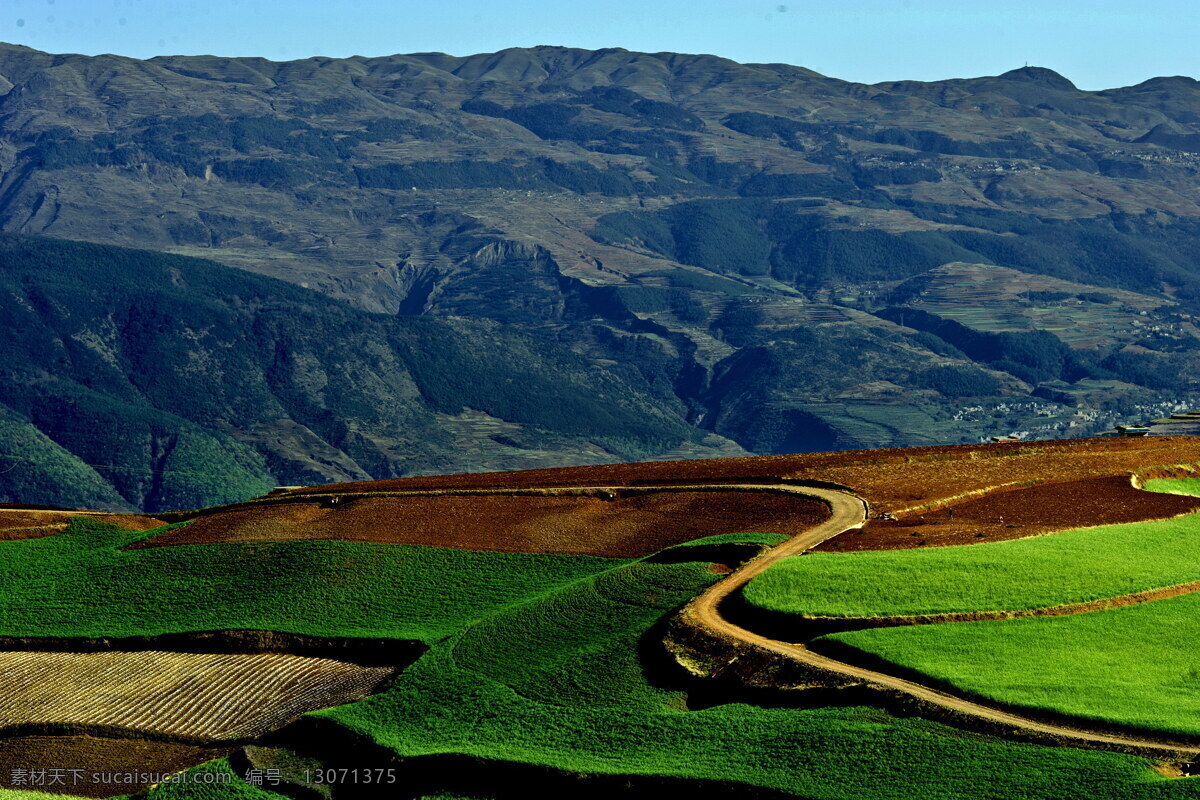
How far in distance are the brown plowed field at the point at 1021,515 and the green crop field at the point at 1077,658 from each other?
12617mm

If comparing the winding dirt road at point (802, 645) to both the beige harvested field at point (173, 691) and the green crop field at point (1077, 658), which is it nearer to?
the green crop field at point (1077, 658)

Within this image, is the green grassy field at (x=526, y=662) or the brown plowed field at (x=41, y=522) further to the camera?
the brown plowed field at (x=41, y=522)

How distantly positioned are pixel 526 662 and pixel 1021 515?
27.0m

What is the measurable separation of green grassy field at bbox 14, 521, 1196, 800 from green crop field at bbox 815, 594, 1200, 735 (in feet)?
9.48

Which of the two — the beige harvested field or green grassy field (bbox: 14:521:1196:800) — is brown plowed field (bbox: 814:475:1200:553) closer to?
green grassy field (bbox: 14:521:1196:800)

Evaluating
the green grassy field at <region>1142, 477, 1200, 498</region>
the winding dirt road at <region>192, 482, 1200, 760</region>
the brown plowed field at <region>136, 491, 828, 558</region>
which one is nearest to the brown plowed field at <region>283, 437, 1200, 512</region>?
the green grassy field at <region>1142, 477, 1200, 498</region>

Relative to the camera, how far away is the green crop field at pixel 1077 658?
4669 cm

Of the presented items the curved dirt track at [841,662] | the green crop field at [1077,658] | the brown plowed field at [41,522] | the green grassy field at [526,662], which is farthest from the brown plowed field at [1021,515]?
the brown plowed field at [41,522]

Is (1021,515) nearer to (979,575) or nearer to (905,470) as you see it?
(979,575)

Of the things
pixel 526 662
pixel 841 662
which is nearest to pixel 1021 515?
pixel 841 662

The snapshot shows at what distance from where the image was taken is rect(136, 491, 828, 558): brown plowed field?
78375 millimetres

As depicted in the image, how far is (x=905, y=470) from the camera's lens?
293 ft

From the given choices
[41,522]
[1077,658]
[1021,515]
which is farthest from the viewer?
[41,522]

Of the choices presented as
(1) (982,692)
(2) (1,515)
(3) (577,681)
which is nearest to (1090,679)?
(1) (982,692)
